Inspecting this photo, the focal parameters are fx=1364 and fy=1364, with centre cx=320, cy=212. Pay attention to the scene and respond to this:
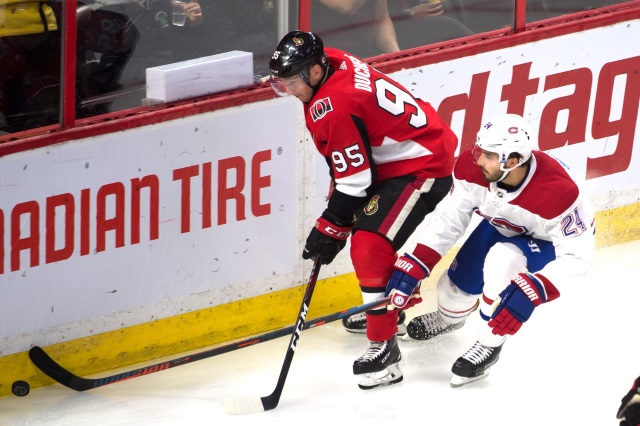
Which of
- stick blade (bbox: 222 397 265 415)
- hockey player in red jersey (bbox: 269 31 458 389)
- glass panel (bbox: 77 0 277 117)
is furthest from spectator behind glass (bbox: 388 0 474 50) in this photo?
stick blade (bbox: 222 397 265 415)

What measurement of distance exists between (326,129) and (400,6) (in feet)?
3.57

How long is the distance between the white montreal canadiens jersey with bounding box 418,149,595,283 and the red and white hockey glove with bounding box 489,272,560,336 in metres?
0.04

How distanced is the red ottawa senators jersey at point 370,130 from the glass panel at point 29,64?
792 mm

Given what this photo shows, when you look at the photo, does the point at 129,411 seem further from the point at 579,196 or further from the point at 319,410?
the point at 579,196

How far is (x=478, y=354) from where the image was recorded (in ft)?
14.0

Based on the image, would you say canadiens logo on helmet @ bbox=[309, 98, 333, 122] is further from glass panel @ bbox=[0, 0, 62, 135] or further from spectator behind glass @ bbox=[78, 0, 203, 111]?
glass panel @ bbox=[0, 0, 62, 135]

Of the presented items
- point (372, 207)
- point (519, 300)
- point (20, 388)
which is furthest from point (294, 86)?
point (20, 388)

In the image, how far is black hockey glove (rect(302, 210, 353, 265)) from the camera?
13.7 feet

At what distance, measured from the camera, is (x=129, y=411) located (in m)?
4.09

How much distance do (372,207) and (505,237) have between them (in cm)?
43

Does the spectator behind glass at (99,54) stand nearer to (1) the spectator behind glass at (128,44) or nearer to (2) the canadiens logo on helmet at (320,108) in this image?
(1) the spectator behind glass at (128,44)

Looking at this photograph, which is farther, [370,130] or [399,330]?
[399,330]

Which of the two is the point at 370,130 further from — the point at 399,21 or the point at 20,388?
the point at 20,388

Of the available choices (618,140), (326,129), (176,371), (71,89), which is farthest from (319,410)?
(618,140)
